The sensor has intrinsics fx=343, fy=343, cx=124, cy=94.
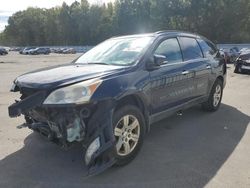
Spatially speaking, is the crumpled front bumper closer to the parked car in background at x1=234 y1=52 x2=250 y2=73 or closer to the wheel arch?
the wheel arch

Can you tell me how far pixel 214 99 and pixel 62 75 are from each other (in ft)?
13.4

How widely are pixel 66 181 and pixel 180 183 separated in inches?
54.0

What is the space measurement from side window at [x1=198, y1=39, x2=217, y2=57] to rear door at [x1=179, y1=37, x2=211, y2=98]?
19cm

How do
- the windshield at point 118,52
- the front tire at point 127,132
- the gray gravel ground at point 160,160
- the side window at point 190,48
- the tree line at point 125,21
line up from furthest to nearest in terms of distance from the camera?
the tree line at point 125,21 < the side window at point 190,48 < the windshield at point 118,52 < the front tire at point 127,132 < the gray gravel ground at point 160,160

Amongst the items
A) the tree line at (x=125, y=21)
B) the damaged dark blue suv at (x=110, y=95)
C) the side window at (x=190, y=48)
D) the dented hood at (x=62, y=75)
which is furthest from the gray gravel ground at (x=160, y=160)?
the tree line at (x=125, y=21)

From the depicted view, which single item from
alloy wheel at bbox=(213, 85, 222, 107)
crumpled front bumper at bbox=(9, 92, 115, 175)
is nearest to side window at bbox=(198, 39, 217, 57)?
alloy wheel at bbox=(213, 85, 222, 107)

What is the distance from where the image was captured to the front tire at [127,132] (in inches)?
175

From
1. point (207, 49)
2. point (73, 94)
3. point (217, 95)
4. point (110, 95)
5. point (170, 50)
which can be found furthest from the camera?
point (217, 95)

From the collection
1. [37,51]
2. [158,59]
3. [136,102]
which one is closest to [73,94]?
[136,102]

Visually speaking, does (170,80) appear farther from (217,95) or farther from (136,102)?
(217,95)

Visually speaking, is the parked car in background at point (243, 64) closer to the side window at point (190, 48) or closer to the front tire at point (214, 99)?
the front tire at point (214, 99)

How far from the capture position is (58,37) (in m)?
95.9

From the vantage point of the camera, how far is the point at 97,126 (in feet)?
13.7

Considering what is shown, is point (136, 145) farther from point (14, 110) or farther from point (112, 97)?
point (14, 110)
